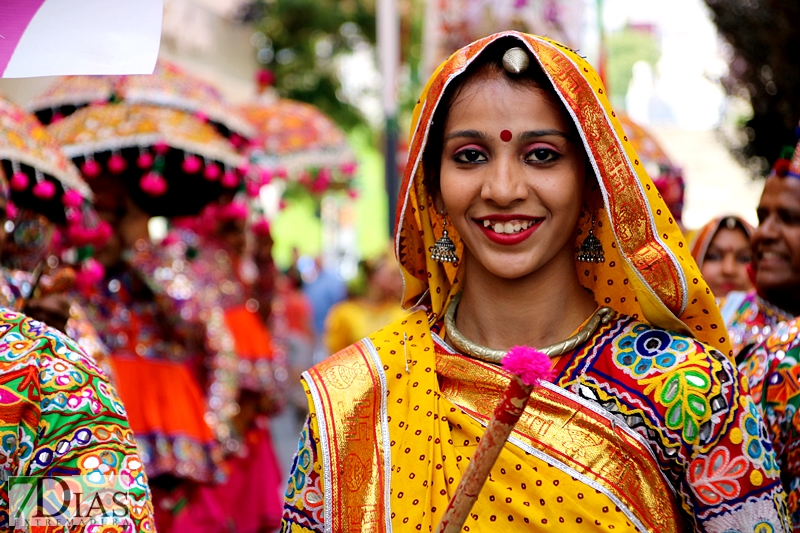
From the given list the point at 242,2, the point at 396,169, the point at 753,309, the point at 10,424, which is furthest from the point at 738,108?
the point at 242,2

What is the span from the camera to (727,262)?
210 inches

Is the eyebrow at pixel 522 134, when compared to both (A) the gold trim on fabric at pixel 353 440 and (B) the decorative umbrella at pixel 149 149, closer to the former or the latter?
(A) the gold trim on fabric at pixel 353 440

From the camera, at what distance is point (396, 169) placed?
29.1 feet

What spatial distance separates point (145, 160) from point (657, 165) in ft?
8.78

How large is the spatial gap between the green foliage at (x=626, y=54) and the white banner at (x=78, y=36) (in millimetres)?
7908

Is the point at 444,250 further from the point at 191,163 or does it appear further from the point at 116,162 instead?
the point at 191,163

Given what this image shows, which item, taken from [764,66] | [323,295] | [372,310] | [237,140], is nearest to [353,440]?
[237,140]

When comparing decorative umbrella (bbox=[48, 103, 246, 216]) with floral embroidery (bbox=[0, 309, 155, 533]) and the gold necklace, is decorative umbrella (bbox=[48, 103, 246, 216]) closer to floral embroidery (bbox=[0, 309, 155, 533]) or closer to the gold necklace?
the gold necklace

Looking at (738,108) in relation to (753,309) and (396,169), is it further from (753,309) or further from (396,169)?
(753,309)

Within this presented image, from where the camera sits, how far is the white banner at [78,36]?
7.16 feet

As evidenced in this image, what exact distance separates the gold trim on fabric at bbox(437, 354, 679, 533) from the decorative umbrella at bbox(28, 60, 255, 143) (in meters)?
4.38

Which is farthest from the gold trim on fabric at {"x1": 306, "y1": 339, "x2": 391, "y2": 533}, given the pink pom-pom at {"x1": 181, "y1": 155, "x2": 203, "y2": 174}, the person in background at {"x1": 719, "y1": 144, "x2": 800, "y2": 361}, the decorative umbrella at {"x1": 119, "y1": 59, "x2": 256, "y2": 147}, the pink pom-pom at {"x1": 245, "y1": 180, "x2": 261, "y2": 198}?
the pink pom-pom at {"x1": 245, "y1": 180, "x2": 261, "y2": 198}

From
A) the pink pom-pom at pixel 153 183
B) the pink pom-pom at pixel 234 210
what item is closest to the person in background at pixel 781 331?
the pink pom-pom at pixel 153 183

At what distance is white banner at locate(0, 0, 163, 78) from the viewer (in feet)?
7.16
